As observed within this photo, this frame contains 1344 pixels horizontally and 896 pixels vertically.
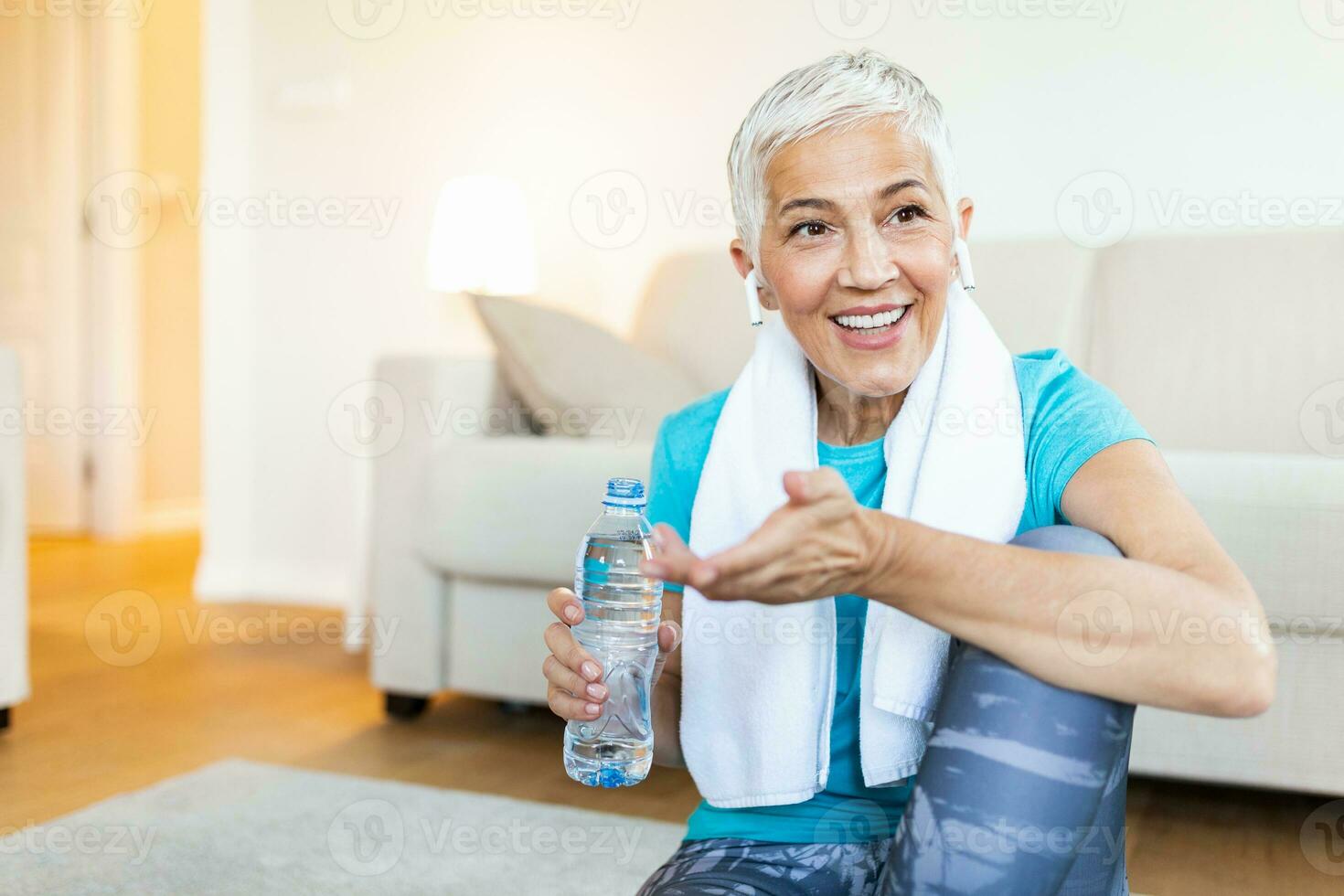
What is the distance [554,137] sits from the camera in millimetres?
3125

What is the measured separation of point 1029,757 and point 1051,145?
2159 mm

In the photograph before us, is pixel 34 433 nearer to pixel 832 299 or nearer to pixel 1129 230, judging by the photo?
pixel 1129 230

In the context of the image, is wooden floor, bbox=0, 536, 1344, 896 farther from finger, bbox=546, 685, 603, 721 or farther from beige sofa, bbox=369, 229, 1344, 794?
finger, bbox=546, 685, 603, 721

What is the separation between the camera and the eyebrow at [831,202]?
0.97 m

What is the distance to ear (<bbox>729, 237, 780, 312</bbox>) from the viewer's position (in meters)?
1.08
